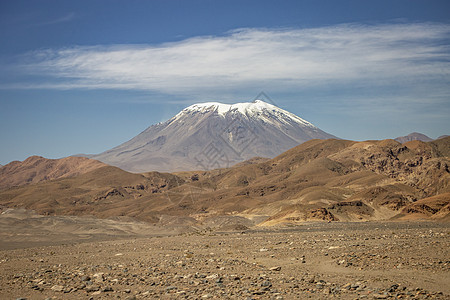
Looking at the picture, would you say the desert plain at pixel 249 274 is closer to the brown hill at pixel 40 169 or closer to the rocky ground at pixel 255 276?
the rocky ground at pixel 255 276

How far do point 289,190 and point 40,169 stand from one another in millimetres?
127452

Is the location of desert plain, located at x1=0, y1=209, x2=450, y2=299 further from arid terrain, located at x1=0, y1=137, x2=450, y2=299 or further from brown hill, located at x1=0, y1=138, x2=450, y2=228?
brown hill, located at x1=0, y1=138, x2=450, y2=228

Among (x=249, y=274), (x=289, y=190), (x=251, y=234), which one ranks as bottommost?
(x=251, y=234)

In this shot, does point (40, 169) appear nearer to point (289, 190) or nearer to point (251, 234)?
point (289, 190)

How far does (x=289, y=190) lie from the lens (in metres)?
87.4

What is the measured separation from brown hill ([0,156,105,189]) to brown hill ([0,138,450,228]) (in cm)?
4283

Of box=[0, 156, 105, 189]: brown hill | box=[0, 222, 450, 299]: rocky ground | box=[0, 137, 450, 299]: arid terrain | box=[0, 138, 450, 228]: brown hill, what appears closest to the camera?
box=[0, 222, 450, 299]: rocky ground

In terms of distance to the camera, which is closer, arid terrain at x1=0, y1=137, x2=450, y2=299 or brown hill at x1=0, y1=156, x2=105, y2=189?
arid terrain at x1=0, y1=137, x2=450, y2=299

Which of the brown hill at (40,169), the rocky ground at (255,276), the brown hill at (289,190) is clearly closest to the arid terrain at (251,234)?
the rocky ground at (255,276)

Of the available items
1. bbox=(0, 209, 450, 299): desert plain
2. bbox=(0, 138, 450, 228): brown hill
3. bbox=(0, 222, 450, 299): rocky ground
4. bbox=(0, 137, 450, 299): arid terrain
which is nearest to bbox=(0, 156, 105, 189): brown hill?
bbox=(0, 138, 450, 228): brown hill

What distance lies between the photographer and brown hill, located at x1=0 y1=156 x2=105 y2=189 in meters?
171

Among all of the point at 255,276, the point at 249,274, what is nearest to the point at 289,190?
the point at 249,274

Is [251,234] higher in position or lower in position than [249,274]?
lower

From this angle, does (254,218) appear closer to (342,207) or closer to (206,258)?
(342,207)
